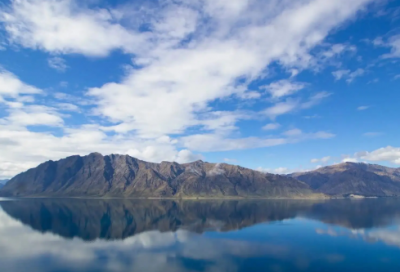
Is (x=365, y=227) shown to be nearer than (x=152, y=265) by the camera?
No

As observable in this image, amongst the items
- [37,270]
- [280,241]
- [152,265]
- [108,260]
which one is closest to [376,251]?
[280,241]

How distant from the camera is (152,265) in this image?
255ft

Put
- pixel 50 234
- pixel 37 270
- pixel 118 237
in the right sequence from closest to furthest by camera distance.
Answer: pixel 37 270 < pixel 118 237 < pixel 50 234

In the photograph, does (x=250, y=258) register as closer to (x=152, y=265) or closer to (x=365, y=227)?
(x=152, y=265)

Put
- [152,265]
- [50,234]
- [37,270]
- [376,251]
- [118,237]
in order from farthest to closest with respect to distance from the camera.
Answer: [50,234]
[118,237]
[376,251]
[152,265]
[37,270]

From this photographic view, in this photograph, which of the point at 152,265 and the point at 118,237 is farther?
the point at 118,237

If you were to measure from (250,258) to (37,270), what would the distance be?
60.5 meters

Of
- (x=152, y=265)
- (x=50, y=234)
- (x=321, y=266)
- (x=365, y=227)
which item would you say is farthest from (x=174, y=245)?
(x=365, y=227)

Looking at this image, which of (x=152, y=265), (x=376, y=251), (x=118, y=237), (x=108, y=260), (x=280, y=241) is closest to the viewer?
(x=152, y=265)

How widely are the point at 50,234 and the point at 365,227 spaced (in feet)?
544

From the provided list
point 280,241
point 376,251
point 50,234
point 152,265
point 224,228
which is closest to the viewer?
point 152,265

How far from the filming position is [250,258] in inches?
3401

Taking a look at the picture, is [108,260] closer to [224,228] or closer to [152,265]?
[152,265]

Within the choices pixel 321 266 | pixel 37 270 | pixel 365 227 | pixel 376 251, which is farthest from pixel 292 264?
pixel 365 227
